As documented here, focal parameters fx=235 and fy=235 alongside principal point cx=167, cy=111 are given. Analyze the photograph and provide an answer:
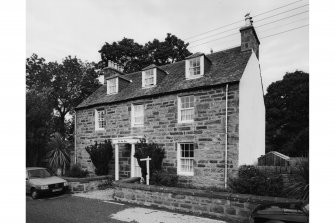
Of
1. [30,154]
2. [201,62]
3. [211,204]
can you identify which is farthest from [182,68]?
[30,154]

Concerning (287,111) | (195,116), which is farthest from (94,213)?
(287,111)

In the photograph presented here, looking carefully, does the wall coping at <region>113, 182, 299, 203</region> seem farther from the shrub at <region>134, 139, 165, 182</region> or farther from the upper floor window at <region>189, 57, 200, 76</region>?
the upper floor window at <region>189, 57, 200, 76</region>

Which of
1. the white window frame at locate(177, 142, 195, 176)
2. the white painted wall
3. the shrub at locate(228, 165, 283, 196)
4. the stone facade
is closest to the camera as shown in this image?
the shrub at locate(228, 165, 283, 196)

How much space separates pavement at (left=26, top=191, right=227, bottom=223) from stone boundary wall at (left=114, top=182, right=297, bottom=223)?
0.32 meters

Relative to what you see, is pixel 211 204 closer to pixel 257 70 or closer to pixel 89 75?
pixel 257 70

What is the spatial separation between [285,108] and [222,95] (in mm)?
18996

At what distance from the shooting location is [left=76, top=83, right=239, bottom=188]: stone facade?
11.2 meters

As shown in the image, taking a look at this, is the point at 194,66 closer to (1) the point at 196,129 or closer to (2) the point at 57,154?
(1) the point at 196,129

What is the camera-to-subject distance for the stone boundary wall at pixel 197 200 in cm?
718

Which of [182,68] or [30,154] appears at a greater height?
[182,68]

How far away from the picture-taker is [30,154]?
1991 centimetres

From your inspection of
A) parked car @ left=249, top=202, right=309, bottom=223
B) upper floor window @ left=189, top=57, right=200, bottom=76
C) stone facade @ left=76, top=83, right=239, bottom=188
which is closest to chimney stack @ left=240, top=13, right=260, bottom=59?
upper floor window @ left=189, top=57, right=200, bottom=76

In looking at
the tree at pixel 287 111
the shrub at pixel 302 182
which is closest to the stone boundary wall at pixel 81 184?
the shrub at pixel 302 182
